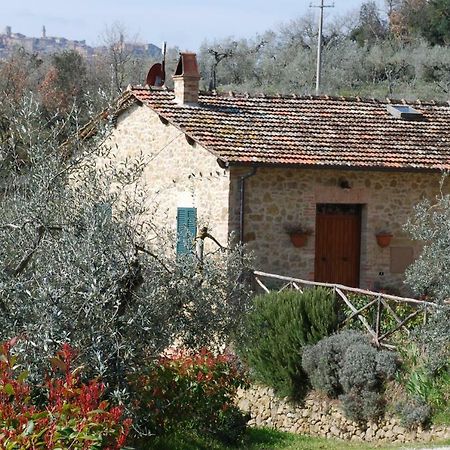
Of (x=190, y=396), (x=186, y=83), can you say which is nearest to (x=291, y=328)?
(x=190, y=396)

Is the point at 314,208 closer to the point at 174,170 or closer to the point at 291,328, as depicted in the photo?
the point at 174,170

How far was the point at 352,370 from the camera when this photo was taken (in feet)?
44.2

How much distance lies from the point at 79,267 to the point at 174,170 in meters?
10.5

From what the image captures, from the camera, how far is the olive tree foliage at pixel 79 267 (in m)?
7.61

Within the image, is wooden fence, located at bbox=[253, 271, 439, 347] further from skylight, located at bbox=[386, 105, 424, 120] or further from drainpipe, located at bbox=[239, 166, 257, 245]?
skylight, located at bbox=[386, 105, 424, 120]

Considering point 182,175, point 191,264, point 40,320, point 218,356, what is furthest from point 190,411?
point 182,175

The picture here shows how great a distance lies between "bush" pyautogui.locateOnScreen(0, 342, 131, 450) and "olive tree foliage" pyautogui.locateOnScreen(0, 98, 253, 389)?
85 centimetres

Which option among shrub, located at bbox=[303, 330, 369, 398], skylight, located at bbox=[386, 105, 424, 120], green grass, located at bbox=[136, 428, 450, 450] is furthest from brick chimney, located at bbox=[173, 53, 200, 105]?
green grass, located at bbox=[136, 428, 450, 450]

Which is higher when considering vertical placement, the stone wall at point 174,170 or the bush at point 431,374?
the stone wall at point 174,170

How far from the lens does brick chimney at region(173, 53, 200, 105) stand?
18031mm

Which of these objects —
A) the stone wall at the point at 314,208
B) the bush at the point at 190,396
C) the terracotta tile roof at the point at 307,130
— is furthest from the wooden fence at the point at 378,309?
the bush at the point at 190,396

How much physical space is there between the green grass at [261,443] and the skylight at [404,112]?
25.9 ft

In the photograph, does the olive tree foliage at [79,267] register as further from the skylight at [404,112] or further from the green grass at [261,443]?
the skylight at [404,112]

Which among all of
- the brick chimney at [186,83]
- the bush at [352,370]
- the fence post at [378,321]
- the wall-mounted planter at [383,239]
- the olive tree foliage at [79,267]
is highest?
the brick chimney at [186,83]
